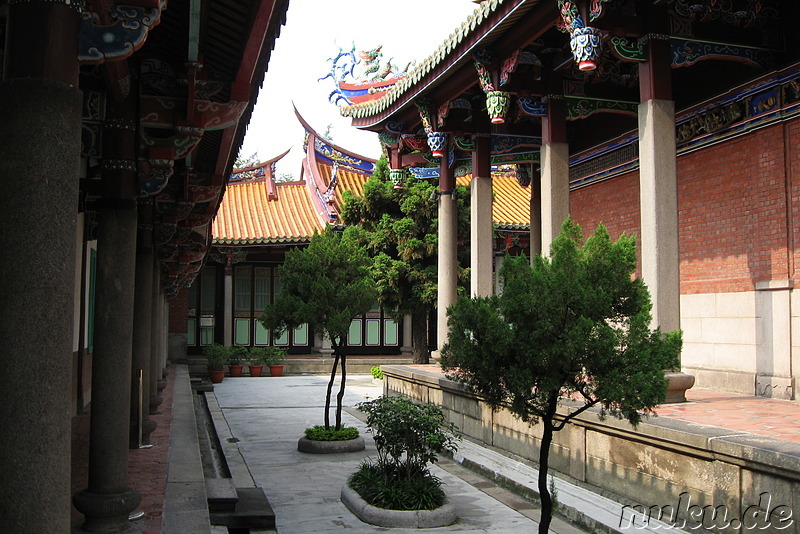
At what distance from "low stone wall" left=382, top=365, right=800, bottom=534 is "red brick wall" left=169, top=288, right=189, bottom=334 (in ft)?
57.2

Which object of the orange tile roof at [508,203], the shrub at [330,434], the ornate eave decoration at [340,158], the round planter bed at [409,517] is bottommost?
the round planter bed at [409,517]

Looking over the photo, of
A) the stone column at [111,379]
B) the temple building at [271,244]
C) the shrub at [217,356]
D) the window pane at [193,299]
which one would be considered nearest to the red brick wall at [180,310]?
the temple building at [271,244]

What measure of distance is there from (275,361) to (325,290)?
1381 centimetres

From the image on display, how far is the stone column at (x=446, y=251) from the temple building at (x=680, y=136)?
106cm

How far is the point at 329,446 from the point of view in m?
10.2

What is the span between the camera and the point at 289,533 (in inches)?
251

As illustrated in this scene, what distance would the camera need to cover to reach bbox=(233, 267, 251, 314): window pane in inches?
997

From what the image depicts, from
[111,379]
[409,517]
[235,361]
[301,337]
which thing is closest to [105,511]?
[111,379]

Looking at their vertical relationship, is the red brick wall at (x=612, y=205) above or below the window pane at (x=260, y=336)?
above

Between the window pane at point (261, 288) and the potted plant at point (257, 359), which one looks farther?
the window pane at point (261, 288)

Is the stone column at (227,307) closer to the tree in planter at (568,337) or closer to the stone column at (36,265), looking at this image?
the tree in planter at (568,337)

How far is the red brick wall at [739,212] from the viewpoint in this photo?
364 inches

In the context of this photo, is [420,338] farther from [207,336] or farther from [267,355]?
[207,336]

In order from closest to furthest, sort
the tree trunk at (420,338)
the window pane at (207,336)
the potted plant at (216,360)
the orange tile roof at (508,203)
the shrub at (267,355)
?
1. the tree trunk at (420,338)
2. the potted plant at (216,360)
3. the shrub at (267,355)
4. the orange tile roof at (508,203)
5. the window pane at (207,336)
